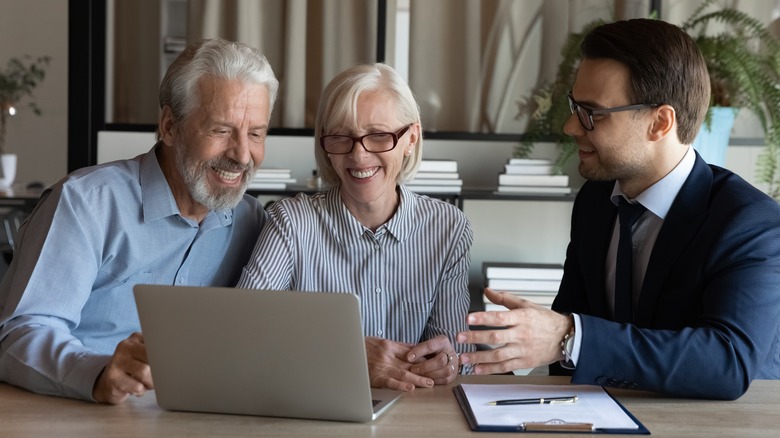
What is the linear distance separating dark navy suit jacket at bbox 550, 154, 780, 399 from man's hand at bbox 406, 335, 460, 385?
0.81 feet

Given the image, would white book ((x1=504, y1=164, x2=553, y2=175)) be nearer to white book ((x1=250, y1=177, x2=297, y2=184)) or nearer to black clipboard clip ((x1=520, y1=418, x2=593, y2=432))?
white book ((x1=250, y1=177, x2=297, y2=184))

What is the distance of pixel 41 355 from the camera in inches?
63.0

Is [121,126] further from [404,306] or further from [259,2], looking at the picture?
[404,306]

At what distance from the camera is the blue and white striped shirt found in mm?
2107

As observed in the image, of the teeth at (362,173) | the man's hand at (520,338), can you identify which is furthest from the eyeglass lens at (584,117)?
the man's hand at (520,338)

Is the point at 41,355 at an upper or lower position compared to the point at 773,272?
lower

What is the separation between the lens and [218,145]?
2062 mm

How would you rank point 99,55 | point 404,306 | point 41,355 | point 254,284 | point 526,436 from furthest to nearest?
point 99,55 < point 404,306 < point 254,284 < point 41,355 < point 526,436

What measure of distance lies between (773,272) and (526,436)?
0.64 m

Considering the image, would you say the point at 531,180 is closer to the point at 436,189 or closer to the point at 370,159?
the point at 436,189

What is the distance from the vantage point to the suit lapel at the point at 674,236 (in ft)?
5.94

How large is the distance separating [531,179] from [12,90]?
3285 millimetres

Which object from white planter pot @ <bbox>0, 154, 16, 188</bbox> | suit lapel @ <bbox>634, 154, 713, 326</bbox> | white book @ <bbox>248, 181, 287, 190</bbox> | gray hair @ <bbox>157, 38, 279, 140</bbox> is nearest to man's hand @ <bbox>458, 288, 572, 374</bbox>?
suit lapel @ <bbox>634, 154, 713, 326</bbox>

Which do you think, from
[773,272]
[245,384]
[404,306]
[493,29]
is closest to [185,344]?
[245,384]
